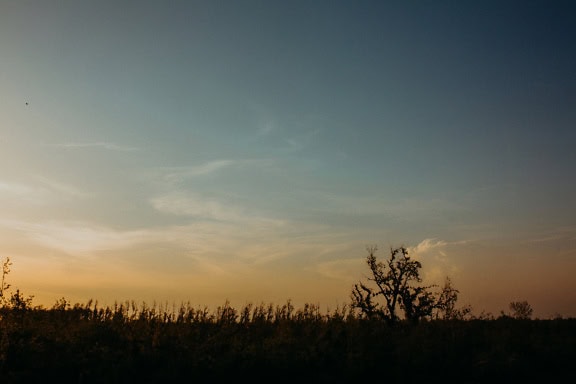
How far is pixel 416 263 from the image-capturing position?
32000mm

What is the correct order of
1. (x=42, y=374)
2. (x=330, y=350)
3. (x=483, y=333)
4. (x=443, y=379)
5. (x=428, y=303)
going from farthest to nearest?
(x=428, y=303)
(x=483, y=333)
(x=330, y=350)
(x=443, y=379)
(x=42, y=374)

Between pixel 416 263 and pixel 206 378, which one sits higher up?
pixel 416 263

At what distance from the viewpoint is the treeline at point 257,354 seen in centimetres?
1464

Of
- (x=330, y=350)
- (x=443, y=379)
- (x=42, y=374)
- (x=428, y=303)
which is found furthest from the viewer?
(x=428, y=303)

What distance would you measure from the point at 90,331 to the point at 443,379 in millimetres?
13978

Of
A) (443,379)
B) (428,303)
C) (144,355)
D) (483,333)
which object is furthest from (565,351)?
(144,355)

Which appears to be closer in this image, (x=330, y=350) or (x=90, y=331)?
(x=330, y=350)

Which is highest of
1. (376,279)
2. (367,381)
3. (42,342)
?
(376,279)

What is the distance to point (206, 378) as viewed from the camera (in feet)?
47.5

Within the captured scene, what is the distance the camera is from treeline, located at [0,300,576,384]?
48.0ft

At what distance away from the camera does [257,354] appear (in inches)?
634

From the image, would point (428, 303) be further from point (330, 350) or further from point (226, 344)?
point (226, 344)

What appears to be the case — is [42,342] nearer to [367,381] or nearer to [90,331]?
[90,331]

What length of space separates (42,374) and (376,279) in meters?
22.9
